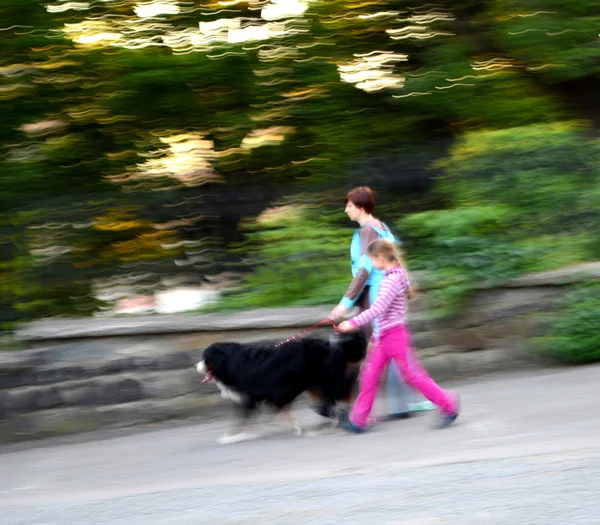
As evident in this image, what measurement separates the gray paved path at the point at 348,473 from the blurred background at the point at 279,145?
1.37 m

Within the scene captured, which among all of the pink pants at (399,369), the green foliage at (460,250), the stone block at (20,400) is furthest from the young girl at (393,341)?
the stone block at (20,400)

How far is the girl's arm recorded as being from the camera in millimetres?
6727

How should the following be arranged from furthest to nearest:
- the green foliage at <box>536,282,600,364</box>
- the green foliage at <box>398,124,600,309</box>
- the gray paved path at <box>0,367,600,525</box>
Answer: the green foliage at <box>398,124,600,309</box> < the green foliage at <box>536,282,600,364</box> < the gray paved path at <box>0,367,600,525</box>

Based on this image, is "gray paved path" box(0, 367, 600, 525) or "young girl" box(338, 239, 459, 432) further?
"young girl" box(338, 239, 459, 432)

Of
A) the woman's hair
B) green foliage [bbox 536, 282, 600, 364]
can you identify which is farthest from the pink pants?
green foliage [bbox 536, 282, 600, 364]

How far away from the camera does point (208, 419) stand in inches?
318

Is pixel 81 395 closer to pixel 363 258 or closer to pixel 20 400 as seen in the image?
pixel 20 400

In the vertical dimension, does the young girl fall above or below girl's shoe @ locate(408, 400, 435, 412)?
above

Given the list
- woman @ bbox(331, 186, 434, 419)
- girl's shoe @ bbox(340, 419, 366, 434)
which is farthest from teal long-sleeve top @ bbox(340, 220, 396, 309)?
girl's shoe @ bbox(340, 419, 366, 434)

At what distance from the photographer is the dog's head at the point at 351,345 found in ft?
22.9

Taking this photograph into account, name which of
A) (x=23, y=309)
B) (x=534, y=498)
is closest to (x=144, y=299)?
(x=23, y=309)

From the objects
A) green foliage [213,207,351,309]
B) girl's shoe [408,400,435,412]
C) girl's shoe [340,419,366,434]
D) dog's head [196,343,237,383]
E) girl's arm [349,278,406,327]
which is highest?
girl's arm [349,278,406,327]

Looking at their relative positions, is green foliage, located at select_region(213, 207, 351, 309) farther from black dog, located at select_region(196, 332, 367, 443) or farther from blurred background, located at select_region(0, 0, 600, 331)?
black dog, located at select_region(196, 332, 367, 443)

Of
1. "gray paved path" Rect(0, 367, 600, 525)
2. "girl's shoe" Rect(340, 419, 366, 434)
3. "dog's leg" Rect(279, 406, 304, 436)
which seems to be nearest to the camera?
"gray paved path" Rect(0, 367, 600, 525)
